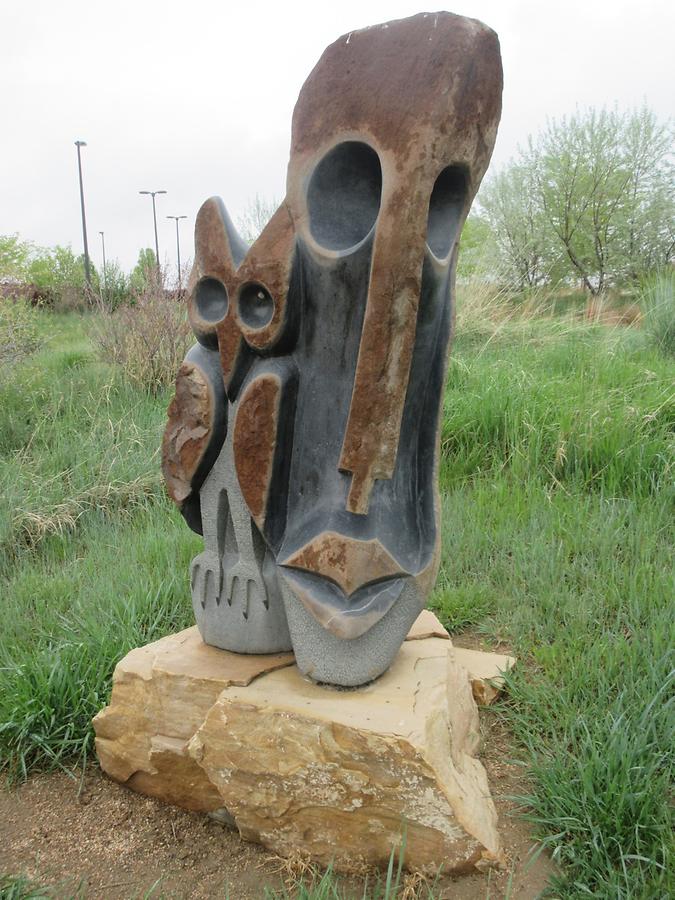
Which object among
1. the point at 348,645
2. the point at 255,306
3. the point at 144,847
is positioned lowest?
the point at 144,847

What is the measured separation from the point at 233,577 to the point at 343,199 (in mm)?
1060

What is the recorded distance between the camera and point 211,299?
2.06 m

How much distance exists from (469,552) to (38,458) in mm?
2821

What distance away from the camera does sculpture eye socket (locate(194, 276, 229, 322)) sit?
6.63 feet

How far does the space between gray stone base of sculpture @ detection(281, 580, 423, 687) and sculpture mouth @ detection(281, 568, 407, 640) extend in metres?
0.03

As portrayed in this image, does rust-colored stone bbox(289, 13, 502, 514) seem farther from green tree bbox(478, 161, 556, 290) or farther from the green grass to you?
green tree bbox(478, 161, 556, 290)

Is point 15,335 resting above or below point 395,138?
below

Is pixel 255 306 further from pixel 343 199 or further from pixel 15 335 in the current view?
pixel 15 335

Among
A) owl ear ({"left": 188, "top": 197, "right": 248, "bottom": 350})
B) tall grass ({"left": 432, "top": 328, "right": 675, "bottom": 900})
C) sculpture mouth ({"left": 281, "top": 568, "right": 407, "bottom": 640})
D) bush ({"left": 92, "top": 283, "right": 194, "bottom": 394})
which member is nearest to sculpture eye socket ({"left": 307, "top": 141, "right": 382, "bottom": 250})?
owl ear ({"left": 188, "top": 197, "right": 248, "bottom": 350})

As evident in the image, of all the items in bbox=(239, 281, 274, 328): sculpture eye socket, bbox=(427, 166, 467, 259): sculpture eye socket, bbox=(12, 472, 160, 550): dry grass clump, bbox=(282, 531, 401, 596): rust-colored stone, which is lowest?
bbox=(12, 472, 160, 550): dry grass clump

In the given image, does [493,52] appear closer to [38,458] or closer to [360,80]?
[360,80]

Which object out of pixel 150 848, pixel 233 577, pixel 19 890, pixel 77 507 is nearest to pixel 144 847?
pixel 150 848

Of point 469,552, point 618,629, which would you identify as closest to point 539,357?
point 469,552

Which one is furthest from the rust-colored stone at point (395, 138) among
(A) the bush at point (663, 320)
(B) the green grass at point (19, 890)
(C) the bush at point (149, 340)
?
(A) the bush at point (663, 320)
